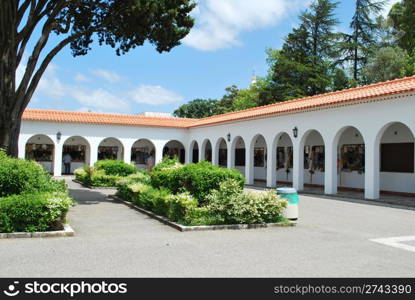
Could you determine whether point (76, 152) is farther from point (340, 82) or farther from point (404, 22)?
point (404, 22)

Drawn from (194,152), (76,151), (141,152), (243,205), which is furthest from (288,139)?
(76,151)

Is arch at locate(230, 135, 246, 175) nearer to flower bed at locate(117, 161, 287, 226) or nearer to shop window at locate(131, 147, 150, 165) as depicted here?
shop window at locate(131, 147, 150, 165)

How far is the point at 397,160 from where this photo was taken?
1870cm

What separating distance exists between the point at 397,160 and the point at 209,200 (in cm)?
1187

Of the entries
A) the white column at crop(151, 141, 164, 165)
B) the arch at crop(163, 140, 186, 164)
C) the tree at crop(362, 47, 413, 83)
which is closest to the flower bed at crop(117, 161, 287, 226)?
the white column at crop(151, 141, 164, 165)

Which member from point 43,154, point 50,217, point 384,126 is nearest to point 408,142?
point 384,126

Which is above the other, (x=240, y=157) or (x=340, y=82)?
(x=340, y=82)

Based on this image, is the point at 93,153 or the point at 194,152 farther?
the point at 194,152

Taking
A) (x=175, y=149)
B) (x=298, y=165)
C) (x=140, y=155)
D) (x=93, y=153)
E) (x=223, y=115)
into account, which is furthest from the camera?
(x=175, y=149)

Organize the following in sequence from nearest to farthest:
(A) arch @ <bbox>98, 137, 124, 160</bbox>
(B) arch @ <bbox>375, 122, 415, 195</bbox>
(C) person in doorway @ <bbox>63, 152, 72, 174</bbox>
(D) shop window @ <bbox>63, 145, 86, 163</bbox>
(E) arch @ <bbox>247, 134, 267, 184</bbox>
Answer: (B) arch @ <bbox>375, 122, 415, 195</bbox>
(E) arch @ <bbox>247, 134, 267, 184</bbox>
(C) person in doorway @ <bbox>63, 152, 72, 174</bbox>
(D) shop window @ <bbox>63, 145, 86, 163</bbox>
(A) arch @ <bbox>98, 137, 124, 160</bbox>

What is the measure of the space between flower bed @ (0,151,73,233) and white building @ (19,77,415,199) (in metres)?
12.2

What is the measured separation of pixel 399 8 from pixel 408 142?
33094 millimetres

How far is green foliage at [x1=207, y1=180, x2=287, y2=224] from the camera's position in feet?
31.8

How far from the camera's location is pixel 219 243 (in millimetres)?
7754
